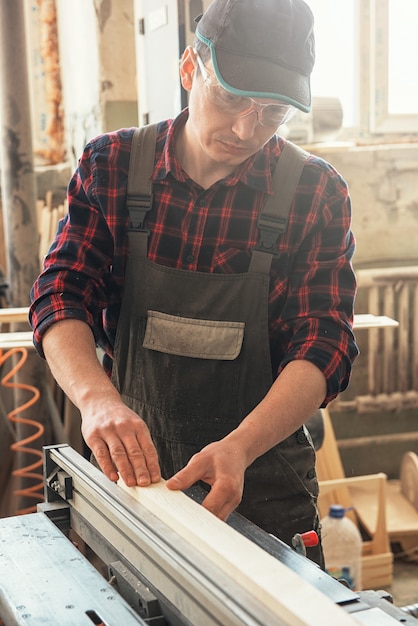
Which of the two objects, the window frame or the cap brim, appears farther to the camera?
the window frame

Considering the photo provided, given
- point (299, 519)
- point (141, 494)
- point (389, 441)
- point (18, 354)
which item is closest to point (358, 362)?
point (389, 441)

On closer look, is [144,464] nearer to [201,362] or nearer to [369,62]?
[201,362]

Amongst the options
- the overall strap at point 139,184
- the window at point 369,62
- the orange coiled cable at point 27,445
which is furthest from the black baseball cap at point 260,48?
the window at point 369,62

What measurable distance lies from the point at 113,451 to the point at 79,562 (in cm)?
19

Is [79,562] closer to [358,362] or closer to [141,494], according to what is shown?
[141,494]

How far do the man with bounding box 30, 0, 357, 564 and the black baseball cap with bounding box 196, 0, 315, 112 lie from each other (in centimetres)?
3

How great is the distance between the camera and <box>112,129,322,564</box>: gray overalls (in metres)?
1.70

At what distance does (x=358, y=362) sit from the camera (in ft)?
13.0

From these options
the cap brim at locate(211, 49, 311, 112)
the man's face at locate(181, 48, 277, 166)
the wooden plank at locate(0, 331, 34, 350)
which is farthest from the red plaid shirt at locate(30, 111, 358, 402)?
the wooden plank at locate(0, 331, 34, 350)

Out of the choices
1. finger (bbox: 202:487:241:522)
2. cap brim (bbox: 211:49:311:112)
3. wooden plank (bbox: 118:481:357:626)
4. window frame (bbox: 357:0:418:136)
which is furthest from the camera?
window frame (bbox: 357:0:418:136)

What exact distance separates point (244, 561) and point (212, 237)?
80 cm

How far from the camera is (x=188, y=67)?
1573 millimetres

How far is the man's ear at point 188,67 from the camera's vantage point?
1558mm

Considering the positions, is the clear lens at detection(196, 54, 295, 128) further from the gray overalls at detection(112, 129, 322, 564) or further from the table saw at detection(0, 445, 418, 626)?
the table saw at detection(0, 445, 418, 626)
